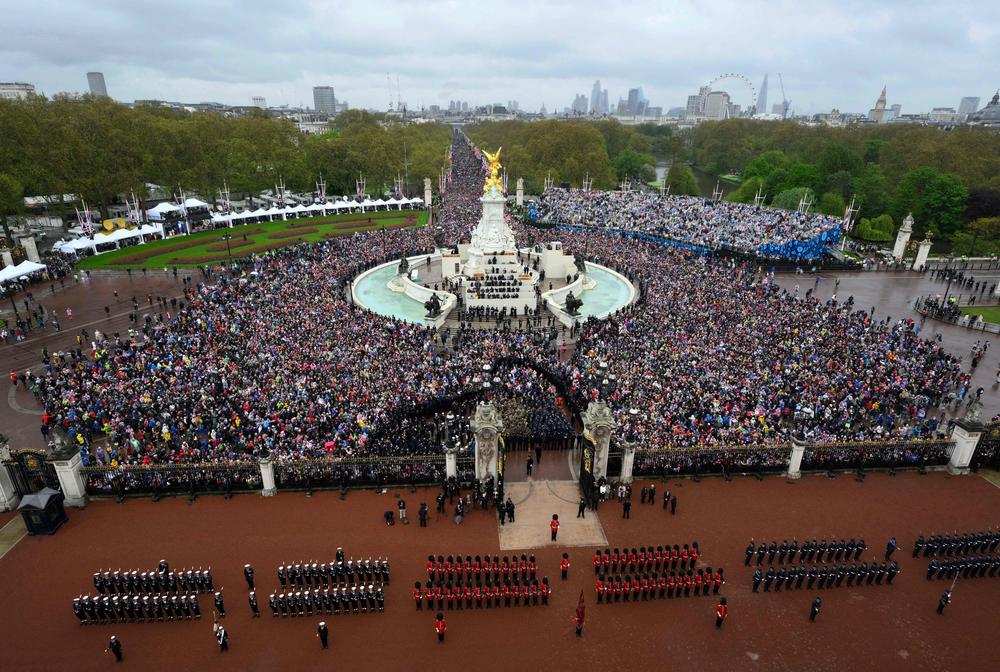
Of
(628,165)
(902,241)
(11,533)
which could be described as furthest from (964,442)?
(628,165)

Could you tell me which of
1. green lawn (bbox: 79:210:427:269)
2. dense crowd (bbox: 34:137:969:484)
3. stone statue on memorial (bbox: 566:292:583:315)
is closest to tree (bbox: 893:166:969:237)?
dense crowd (bbox: 34:137:969:484)

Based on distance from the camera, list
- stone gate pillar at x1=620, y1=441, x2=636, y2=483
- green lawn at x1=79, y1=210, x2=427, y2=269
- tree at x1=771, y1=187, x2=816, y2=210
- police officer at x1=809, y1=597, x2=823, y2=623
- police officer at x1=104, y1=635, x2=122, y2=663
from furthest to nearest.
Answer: tree at x1=771, y1=187, x2=816, y2=210
green lawn at x1=79, y1=210, x2=427, y2=269
stone gate pillar at x1=620, y1=441, x2=636, y2=483
police officer at x1=809, y1=597, x2=823, y2=623
police officer at x1=104, y1=635, x2=122, y2=663

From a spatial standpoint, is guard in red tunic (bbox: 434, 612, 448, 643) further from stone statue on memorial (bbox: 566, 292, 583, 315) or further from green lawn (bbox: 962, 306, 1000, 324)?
green lawn (bbox: 962, 306, 1000, 324)

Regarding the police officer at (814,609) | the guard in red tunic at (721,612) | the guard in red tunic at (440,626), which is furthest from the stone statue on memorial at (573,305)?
the guard in red tunic at (440,626)

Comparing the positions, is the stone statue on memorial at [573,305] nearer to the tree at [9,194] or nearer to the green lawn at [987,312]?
the green lawn at [987,312]

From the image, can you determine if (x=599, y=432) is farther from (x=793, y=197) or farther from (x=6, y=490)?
(x=793, y=197)

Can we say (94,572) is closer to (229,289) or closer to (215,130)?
(229,289)
